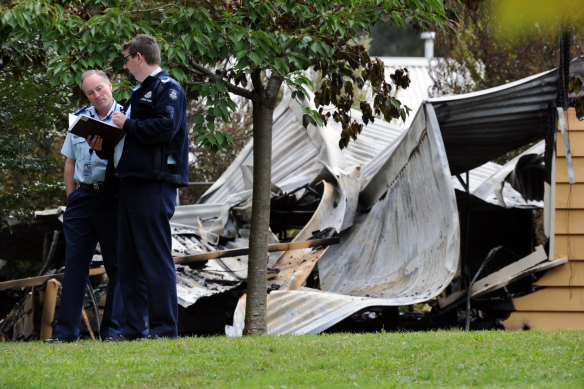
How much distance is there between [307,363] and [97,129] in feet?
7.69

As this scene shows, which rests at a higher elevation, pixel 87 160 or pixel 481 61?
pixel 481 61

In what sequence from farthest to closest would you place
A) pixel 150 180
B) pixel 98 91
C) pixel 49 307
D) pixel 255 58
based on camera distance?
1. pixel 49 307
2. pixel 255 58
3. pixel 98 91
4. pixel 150 180

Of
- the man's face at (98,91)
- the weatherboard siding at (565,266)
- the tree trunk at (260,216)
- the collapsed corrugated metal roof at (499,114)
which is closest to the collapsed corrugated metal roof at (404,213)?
the collapsed corrugated metal roof at (499,114)

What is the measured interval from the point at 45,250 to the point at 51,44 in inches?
301

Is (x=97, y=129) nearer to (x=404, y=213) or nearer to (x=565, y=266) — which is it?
(x=404, y=213)

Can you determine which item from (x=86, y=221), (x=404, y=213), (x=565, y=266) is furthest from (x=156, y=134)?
(x=565, y=266)

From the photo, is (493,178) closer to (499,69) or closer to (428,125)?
(428,125)

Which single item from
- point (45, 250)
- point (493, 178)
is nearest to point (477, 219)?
point (493, 178)

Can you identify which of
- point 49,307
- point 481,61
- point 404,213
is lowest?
point 49,307

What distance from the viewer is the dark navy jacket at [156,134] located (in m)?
6.09

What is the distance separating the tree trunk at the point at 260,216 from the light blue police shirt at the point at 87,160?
1.53 m

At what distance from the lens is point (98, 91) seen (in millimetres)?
6773

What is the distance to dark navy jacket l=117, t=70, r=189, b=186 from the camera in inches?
240

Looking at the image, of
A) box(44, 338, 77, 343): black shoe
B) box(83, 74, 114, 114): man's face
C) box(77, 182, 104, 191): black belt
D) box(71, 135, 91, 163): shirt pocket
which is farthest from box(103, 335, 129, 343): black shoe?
box(83, 74, 114, 114): man's face
